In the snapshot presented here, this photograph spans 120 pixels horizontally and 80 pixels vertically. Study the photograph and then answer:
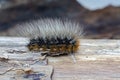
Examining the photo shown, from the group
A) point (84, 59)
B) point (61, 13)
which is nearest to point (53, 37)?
point (84, 59)

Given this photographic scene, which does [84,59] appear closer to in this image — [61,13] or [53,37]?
[53,37]

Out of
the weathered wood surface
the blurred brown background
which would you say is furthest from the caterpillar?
the blurred brown background

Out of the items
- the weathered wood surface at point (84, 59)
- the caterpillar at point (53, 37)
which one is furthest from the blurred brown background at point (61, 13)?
the caterpillar at point (53, 37)

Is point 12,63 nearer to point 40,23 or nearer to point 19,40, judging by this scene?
point 40,23

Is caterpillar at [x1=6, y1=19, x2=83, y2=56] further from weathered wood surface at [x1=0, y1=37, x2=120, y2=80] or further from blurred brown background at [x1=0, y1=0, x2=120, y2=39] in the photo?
blurred brown background at [x1=0, y1=0, x2=120, y2=39]

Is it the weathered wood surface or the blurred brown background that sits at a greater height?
the blurred brown background

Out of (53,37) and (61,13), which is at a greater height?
(61,13)
